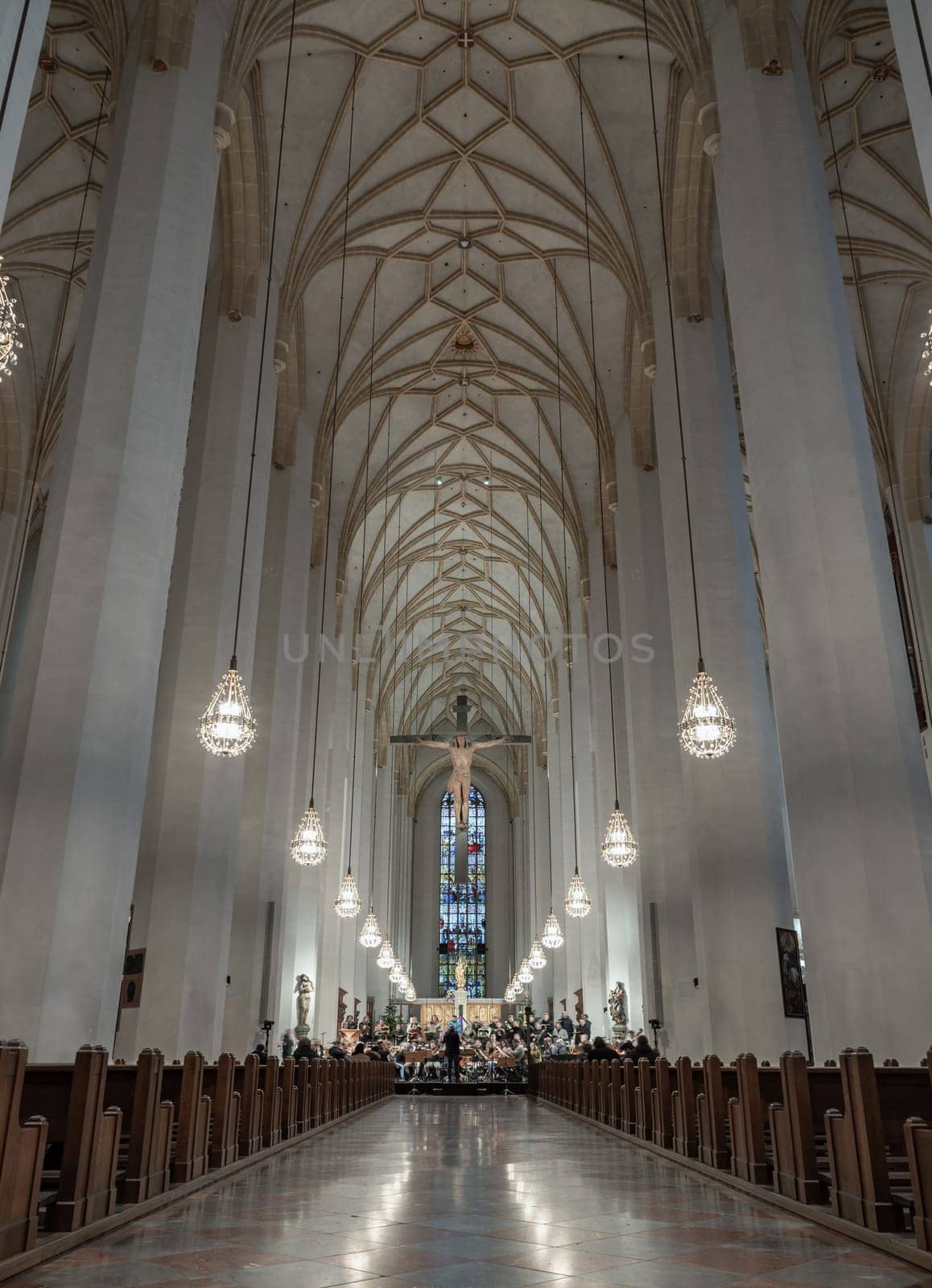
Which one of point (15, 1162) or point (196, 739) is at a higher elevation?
point (196, 739)

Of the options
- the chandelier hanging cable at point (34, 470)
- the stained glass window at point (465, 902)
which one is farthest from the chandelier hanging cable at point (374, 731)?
the stained glass window at point (465, 902)

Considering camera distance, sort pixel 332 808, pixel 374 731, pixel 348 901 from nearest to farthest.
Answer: pixel 348 901
pixel 332 808
pixel 374 731

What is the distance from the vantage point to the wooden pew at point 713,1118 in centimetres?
630

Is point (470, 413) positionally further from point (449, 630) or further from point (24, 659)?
point (24, 659)

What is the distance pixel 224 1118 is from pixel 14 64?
21.1 ft

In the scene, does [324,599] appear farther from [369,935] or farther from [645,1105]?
[645,1105]

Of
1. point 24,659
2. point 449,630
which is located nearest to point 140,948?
point 24,659

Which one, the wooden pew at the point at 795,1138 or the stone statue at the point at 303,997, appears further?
the stone statue at the point at 303,997

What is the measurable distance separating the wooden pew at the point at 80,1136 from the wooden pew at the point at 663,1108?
4.80m

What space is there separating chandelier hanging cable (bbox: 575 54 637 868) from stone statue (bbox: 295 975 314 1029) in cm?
623

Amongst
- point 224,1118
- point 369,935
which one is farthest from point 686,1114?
point 369,935

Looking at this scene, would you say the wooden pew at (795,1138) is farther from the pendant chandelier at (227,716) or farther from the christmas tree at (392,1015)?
the christmas tree at (392,1015)

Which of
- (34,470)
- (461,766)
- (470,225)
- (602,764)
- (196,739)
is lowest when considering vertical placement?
(196,739)

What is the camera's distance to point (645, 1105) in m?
8.69
